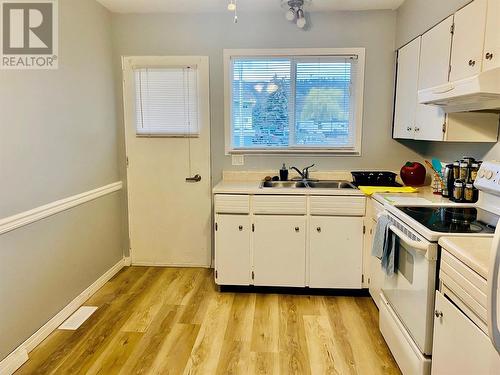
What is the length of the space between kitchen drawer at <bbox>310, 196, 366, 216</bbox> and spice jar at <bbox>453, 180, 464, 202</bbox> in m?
0.70

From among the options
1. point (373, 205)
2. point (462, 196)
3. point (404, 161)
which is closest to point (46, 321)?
point (373, 205)

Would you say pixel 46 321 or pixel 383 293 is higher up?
pixel 383 293

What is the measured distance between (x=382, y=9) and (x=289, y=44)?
2.95 feet

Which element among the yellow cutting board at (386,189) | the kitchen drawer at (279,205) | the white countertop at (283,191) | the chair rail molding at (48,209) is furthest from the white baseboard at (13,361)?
the yellow cutting board at (386,189)

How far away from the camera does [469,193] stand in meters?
2.42

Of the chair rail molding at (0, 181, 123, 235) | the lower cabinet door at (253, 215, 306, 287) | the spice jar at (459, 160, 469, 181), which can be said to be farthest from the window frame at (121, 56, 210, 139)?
the spice jar at (459, 160, 469, 181)

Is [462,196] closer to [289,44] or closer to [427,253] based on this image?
[427,253]

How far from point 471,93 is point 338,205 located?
4.92 feet

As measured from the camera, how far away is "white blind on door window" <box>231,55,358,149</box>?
3518mm

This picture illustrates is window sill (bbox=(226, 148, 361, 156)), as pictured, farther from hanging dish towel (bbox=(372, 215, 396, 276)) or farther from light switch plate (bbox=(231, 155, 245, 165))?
hanging dish towel (bbox=(372, 215, 396, 276))

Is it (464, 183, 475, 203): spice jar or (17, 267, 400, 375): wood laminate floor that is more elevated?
(464, 183, 475, 203): spice jar

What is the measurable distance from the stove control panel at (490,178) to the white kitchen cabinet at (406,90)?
104cm

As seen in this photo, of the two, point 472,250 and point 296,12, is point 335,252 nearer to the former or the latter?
point 472,250

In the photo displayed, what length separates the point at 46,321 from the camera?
2.54m
